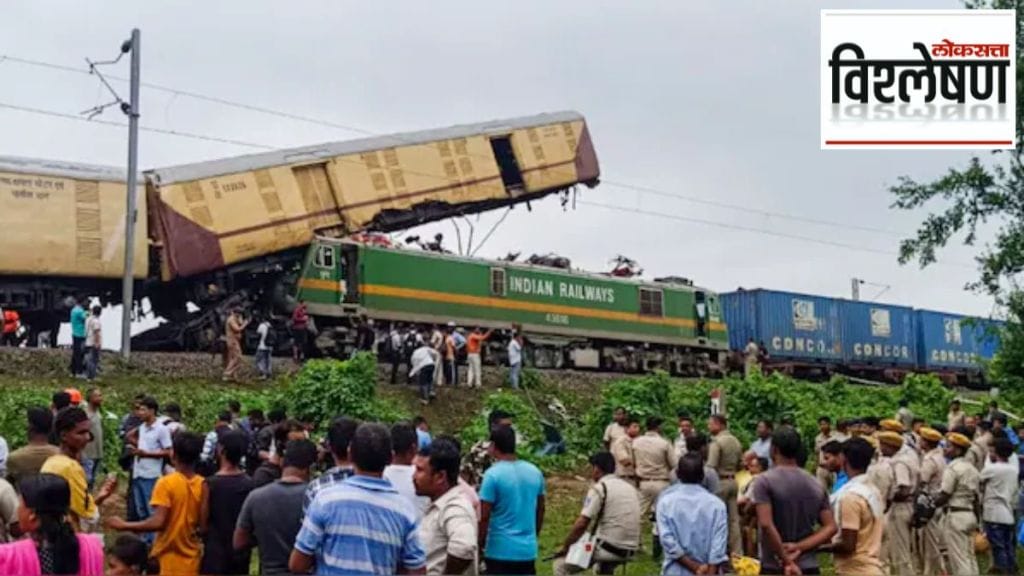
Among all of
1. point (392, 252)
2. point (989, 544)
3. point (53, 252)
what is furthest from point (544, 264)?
point (989, 544)

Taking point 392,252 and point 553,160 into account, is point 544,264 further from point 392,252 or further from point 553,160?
point 392,252

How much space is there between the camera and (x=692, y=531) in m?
7.06

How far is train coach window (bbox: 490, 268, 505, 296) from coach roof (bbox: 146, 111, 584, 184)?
11.0 feet

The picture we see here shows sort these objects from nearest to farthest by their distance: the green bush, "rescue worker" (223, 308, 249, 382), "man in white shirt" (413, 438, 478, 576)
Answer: "man in white shirt" (413, 438, 478, 576) < the green bush < "rescue worker" (223, 308, 249, 382)

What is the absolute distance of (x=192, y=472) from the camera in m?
7.05

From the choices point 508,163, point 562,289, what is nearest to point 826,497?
point 562,289

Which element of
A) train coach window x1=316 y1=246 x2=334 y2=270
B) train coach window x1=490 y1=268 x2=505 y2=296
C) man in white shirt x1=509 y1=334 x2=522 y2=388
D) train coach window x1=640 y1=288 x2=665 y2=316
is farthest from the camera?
A: train coach window x1=640 y1=288 x2=665 y2=316

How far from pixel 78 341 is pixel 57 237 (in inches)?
133

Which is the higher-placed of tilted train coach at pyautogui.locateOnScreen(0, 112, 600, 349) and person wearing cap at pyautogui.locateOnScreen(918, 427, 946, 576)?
tilted train coach at pyautogui.locateOnScreen(0, 112, 600, 349)

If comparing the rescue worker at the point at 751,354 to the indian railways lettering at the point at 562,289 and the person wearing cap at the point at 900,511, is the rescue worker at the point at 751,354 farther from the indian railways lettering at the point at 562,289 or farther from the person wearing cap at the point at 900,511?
the person wearing cap at the point at 900,511

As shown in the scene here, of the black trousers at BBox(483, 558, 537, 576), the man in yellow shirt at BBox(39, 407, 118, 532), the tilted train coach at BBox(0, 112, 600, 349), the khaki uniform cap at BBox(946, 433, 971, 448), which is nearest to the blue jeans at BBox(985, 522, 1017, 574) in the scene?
the khaki uniform cap at BBox(946, 433, 971, 448)

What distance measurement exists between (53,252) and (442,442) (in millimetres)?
18329

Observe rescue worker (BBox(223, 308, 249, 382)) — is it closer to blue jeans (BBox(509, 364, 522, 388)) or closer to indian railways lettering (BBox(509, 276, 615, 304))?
blue jeans (BBox(509, 364, 522, 388))

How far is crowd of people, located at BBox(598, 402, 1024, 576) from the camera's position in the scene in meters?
7.20
